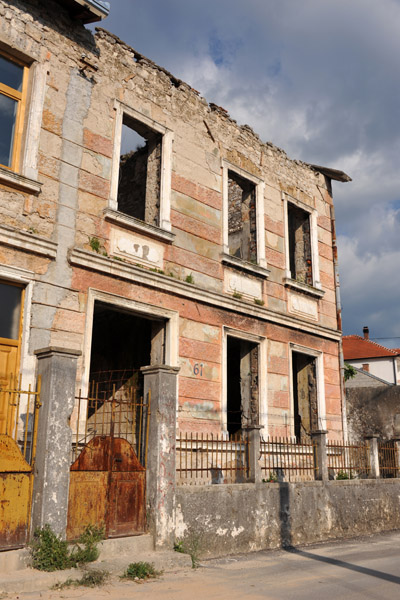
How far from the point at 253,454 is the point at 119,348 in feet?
12.4

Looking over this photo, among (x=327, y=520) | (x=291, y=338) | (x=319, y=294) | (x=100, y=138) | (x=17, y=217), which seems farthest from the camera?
(x=319, y=294)

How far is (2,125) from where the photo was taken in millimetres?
8492

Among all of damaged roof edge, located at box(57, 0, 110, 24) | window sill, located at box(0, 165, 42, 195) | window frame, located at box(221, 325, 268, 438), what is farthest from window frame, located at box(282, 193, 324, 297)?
window sill, located at box(0, 165, 42, 195)

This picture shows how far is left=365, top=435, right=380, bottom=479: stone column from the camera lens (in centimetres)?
1191

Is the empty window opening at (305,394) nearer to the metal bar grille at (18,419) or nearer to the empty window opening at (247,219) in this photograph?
the empty window opening at (247,219)

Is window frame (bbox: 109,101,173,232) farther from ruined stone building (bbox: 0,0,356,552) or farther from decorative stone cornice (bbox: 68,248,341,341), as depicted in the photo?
decorative stone cornice (bbox: 68,248,341,341)

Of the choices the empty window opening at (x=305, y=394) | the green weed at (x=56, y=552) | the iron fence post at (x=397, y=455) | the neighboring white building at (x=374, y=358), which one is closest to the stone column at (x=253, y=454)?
the green weed at (x=56, y=552)

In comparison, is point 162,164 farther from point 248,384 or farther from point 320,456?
point 320,456

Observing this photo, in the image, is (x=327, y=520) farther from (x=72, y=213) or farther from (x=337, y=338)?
(x=72, y=213)

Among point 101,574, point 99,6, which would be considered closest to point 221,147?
point 99,6

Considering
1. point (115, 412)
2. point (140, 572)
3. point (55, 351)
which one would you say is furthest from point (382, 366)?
point (55, 351)

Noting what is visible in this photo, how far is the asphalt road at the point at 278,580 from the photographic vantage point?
18.0ft

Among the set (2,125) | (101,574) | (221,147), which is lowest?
(101,574)

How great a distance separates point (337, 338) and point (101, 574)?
955 centimetres
